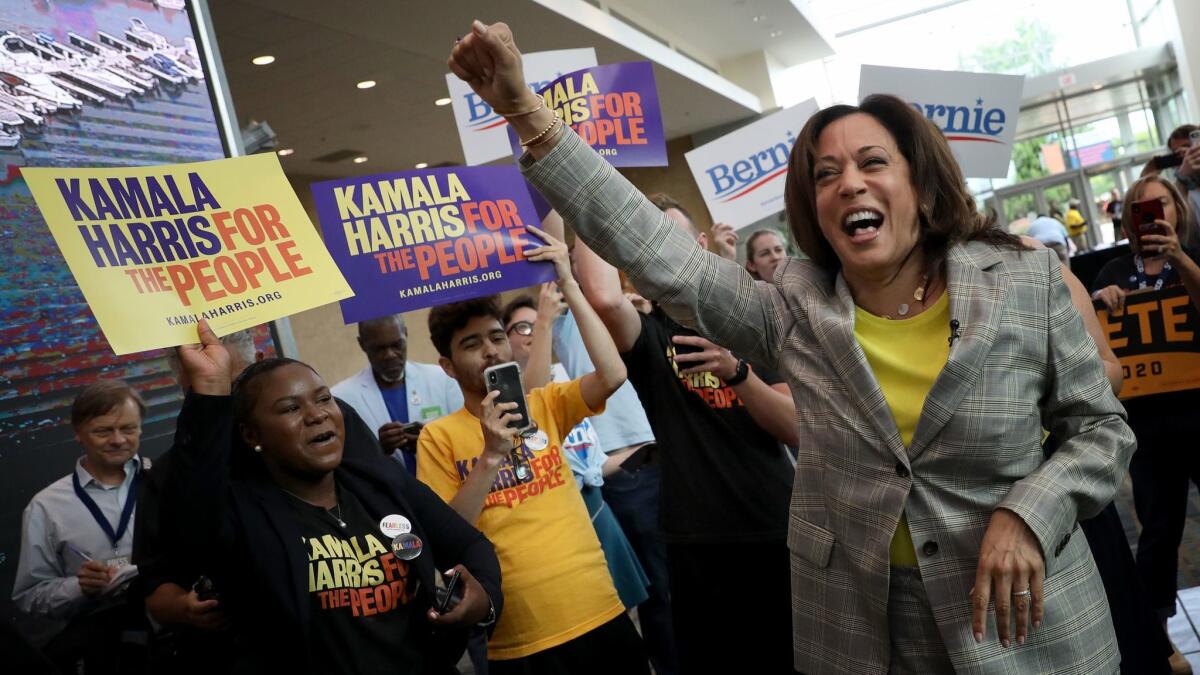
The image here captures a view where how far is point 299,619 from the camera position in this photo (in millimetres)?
2100

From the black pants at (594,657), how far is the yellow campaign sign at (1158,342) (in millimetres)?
2371

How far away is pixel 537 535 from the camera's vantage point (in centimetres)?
290

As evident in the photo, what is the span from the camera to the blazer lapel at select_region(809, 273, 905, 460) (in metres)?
1.70

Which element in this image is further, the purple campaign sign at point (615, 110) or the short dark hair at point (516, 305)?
the short dark hair at point (516, 305)

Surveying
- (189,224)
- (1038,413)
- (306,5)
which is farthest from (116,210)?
(306,5)

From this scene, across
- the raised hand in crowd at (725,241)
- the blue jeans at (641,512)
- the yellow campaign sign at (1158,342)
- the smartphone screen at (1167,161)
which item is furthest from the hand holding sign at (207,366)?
the smartphone screen at (1167,161)

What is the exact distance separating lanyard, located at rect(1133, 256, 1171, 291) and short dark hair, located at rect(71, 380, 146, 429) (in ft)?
12.9

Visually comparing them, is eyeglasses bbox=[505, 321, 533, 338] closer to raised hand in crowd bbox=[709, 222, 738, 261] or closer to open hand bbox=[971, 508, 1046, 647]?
raised hand in crowd bbox=[709, 222, 738, 261]

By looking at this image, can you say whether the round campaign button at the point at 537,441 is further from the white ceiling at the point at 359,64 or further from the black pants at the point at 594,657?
the white ceiling at the point at 359,64

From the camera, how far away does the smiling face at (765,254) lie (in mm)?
4828

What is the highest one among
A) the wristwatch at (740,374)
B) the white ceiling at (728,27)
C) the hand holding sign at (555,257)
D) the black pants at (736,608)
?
the white ceiling at (728,27)

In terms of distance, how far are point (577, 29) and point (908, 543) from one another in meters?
9.66

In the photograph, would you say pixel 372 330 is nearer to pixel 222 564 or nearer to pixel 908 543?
pixel 222 564

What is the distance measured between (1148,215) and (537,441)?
8.31ft
